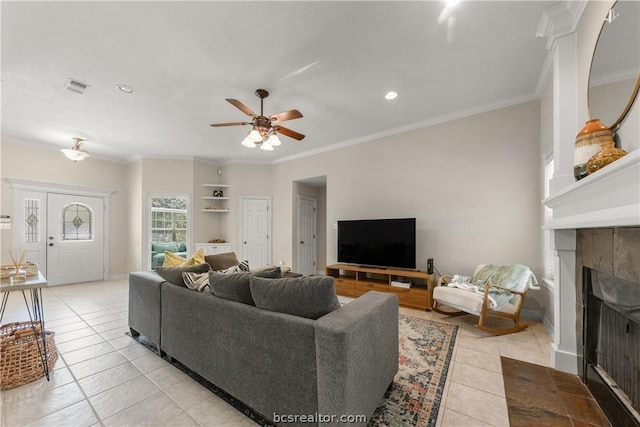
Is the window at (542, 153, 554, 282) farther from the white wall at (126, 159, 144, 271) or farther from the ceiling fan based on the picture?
the white wall at (126, 159, 144, 271)

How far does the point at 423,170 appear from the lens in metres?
4.08

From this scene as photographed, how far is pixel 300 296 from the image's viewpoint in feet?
5.04

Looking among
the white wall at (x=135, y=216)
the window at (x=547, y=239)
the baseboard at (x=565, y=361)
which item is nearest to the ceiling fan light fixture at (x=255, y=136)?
the window at (x=547, y=239)

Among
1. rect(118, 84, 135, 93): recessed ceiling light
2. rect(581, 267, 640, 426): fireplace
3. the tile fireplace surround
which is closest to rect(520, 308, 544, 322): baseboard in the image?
the tile fireplace surround

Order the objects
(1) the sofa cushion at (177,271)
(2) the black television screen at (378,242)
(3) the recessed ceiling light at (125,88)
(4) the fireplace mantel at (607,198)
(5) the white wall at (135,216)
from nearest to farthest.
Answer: (4) the fireplace mantel at (607,198) < (1) the sofa cushion at (177,271) < (3) the recessed ceiling light at (125,88) < (2) the black television screen at (378,242) < (5) the white wall at (135,216)

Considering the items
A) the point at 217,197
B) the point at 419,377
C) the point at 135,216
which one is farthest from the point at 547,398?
the point at 135,216

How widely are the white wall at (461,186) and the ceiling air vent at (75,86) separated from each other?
3.86 meters

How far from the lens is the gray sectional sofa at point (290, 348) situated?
129 cm

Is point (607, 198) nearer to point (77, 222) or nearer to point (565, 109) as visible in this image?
point (565, 109)

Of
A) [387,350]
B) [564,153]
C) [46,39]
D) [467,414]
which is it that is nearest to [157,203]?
[46,39]

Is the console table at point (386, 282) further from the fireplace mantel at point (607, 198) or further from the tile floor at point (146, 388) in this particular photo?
the fireplace mantel at point (607, 198)

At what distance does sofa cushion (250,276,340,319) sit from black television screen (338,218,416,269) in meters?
2.62

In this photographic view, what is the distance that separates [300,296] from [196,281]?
110cm

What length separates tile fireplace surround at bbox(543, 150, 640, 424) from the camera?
1.14 m
